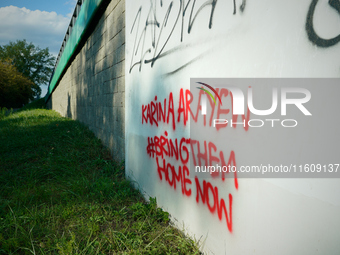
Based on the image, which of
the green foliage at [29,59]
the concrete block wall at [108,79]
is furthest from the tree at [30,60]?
the concrete block wall at [108,79]

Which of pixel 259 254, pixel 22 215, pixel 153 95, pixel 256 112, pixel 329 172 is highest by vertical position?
pixel 153 95

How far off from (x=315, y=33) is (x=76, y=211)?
7.66 ft

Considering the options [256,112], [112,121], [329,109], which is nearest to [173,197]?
[256,112]

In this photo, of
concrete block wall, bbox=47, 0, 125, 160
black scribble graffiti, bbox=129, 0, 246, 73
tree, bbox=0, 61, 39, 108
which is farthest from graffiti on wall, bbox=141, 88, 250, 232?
tree, bbox=0, 61, 39, 108

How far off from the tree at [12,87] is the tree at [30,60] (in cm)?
996

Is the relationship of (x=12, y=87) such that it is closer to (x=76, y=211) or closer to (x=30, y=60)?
(x=30, y=60)

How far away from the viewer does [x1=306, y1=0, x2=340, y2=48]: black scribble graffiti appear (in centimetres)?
104

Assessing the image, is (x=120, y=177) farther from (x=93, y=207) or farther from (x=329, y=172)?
(x=329, y=172)

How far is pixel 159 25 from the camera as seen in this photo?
8.38ft

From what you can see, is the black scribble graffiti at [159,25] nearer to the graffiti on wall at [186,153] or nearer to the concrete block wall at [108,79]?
the graffiti on wall at [186,153]

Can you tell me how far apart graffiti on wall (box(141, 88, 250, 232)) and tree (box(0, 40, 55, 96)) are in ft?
162

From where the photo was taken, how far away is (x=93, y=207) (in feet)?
8.05

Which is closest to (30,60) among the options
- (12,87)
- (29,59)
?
(29,59)

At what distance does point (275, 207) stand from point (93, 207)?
5.69 ft
